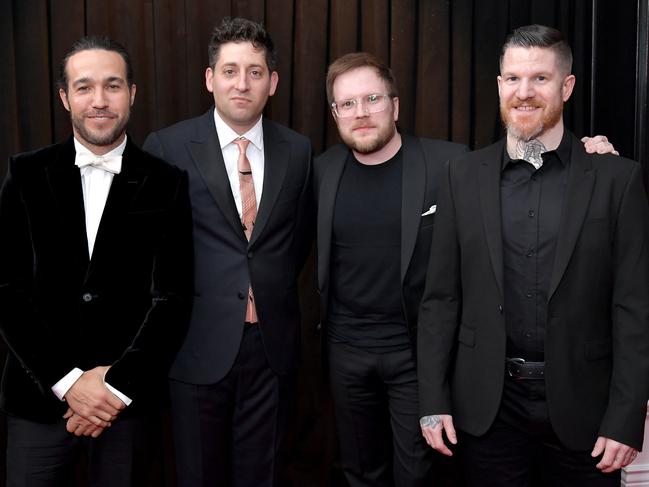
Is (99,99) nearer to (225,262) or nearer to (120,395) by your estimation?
(225,262)

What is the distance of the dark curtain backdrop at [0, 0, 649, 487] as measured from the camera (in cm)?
285

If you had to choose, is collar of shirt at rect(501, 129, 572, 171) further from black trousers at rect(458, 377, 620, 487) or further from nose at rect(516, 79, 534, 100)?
black trousers at rect(458, 377, 620, 487)

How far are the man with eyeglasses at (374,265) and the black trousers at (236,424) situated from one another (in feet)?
0.81

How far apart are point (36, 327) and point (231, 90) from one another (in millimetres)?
962

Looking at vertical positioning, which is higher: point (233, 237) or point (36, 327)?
point (233, 237)

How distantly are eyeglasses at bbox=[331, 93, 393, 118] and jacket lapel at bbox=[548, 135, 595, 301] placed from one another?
78 cm

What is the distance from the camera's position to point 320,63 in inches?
119

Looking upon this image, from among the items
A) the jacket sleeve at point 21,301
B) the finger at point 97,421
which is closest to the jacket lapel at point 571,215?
the finger at point 97,421

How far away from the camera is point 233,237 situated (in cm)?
228

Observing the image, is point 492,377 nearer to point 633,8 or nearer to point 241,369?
point 241,369

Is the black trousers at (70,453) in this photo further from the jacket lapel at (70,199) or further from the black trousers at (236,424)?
the jacket lapel at (70,199)

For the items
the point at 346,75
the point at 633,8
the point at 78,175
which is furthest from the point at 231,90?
the point at 633,8

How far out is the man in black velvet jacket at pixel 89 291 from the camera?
2027mm

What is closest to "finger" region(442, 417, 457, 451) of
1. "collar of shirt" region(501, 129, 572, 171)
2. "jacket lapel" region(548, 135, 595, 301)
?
"jacket lapel" region(548, 135, 595, 301)
